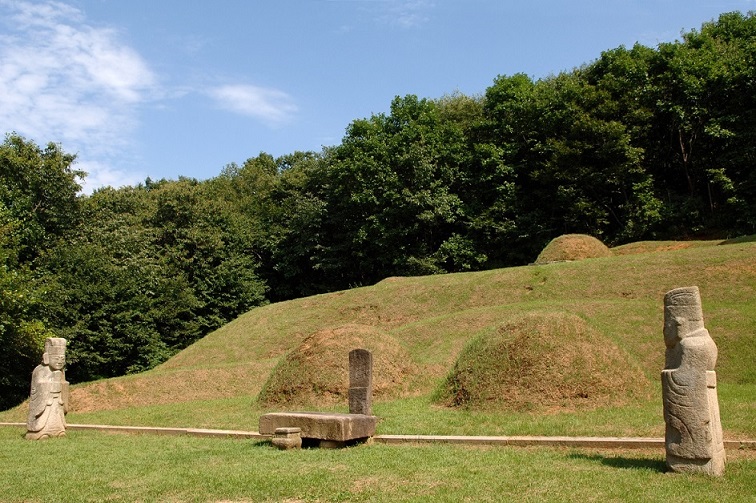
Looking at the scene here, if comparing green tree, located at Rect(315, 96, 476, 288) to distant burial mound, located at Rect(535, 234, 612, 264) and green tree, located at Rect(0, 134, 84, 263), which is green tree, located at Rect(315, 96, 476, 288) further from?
green tree, located at Rect(0, 134, 84, 263)

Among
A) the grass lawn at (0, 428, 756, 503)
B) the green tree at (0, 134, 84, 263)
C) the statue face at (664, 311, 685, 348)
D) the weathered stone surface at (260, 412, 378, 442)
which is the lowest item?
the grass lawn at (0, 428, 756, 503)

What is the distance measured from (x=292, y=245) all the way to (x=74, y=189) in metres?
17.1

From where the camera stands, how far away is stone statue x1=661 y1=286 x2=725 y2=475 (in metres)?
8.80

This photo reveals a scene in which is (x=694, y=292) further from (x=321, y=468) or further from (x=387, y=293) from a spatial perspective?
(x=387, y=293)

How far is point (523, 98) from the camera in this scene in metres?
48.3

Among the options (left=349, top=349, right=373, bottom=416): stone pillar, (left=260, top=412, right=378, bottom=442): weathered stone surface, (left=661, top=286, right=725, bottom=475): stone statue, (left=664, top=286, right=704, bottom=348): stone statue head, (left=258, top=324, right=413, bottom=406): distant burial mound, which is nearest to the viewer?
(left=661, top=286, right=725, bottom=475): stone statue

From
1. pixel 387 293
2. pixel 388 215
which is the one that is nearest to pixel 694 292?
pixel 387 293

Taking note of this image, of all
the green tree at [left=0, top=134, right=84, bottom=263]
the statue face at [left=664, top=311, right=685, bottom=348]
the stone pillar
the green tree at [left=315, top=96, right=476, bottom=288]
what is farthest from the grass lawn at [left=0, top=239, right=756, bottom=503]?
the green tree at [left=0, top=134, right=84, bottom=263]

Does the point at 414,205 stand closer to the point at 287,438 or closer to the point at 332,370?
the point at 332,370

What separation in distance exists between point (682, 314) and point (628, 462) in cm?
239

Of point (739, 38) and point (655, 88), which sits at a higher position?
point (739, 38)

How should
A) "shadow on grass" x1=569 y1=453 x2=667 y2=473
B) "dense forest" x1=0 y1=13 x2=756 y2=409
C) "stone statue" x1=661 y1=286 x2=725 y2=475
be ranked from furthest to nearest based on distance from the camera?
"dense forest" x1=0 y1=13 x2=756 y2=409 < "shadow on grass" x1=569 y1=453 x2=667 y2=473 < "stone statue" x1=661 y1=286 x2=725 y2=475

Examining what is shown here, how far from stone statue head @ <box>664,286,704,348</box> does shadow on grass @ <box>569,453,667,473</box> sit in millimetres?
1714

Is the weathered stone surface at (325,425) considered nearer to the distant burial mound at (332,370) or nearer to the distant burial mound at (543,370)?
the distant burial mound at (543,370)
